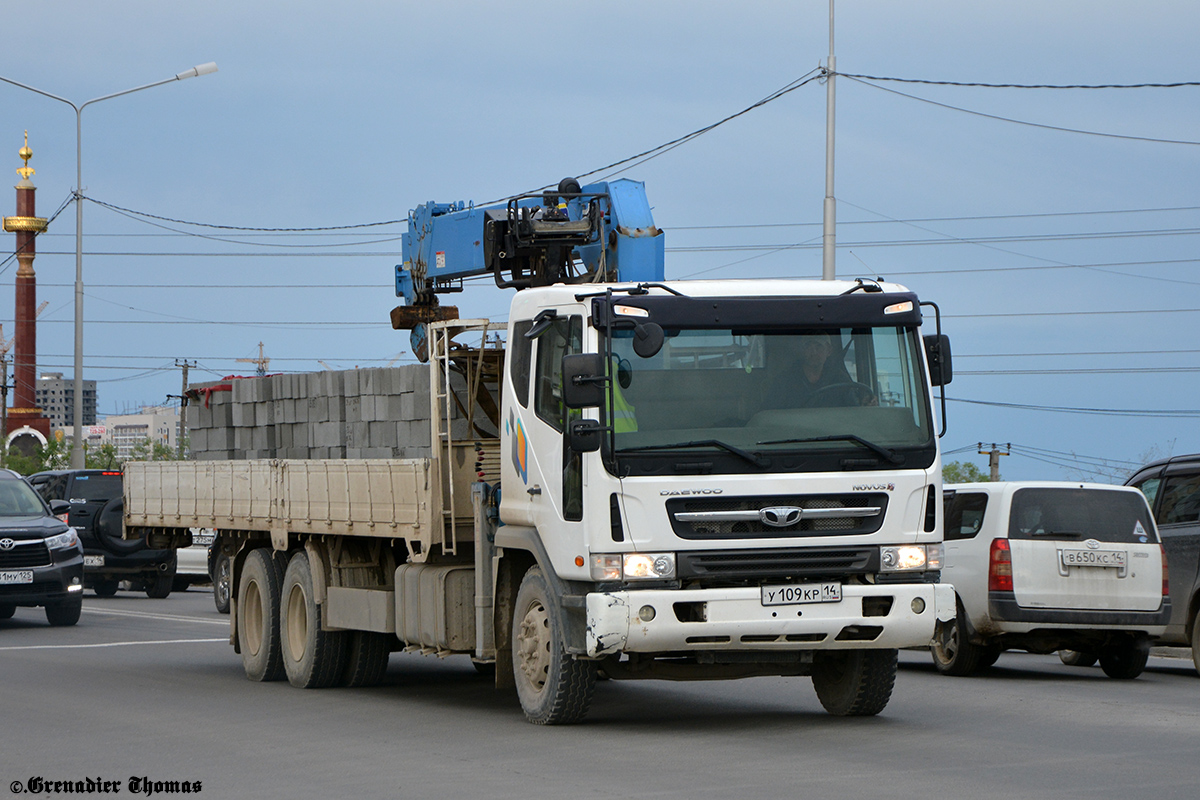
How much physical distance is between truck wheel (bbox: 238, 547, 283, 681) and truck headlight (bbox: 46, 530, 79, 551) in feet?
22.6

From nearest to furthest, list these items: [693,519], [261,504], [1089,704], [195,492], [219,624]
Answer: [693,519]
[1089,704]
[261,504]
[195,492]
[219,624]

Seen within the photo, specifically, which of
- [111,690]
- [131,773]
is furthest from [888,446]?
[111,690]

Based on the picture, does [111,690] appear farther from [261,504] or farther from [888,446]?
[888,446]

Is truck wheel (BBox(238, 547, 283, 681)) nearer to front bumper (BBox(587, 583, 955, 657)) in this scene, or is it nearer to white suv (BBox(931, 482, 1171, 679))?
front bumper (BBox(587, 583, 955, 657))

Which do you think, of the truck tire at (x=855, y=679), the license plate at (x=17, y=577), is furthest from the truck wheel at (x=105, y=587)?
the truck tire at (x=855, y=679)

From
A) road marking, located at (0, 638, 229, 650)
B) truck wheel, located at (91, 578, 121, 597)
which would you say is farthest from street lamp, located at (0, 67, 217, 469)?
road marking, located at (0, 638, 229, 650)

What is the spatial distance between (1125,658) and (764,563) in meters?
6.35

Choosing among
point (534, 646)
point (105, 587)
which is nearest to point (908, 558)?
point (534, 646)

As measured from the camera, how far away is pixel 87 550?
26594 mm

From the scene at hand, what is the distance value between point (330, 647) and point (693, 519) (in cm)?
501

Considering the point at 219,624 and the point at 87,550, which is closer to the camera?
the point at 219,624

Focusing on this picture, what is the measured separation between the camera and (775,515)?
9.76 meters

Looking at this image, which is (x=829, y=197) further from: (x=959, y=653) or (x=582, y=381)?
(x=582, y=381)

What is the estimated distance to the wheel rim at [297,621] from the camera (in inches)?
551
